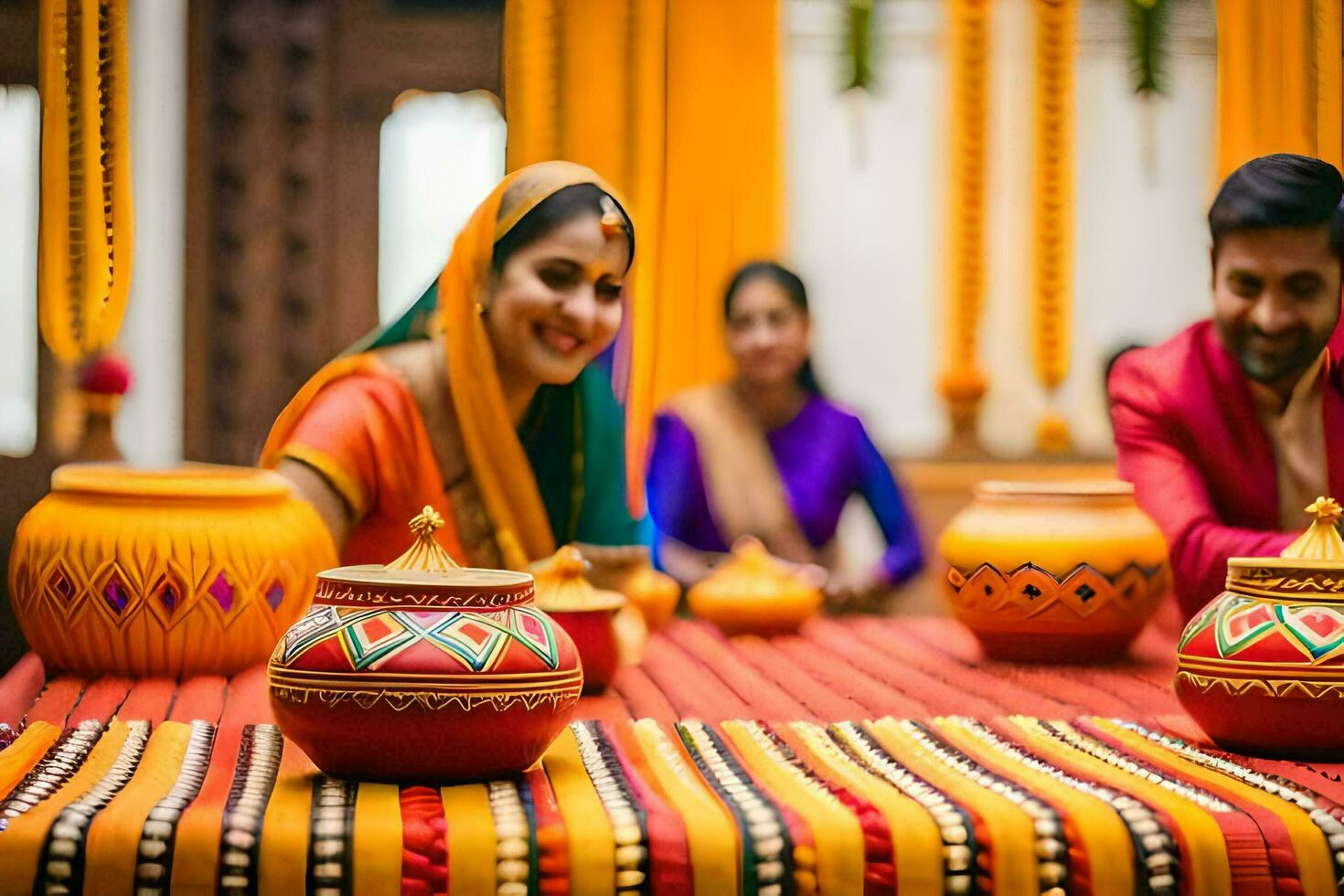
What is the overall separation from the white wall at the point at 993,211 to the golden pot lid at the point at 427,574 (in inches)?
80.1

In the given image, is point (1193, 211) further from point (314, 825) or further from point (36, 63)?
point (314, 825)

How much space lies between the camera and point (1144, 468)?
189 cm

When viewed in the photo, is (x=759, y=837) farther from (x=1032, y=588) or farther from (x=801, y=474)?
(x=801, y=474)

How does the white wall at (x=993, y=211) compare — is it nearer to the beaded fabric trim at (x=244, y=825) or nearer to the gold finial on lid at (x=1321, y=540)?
the gold finial on lid at (x=1321, y=540)

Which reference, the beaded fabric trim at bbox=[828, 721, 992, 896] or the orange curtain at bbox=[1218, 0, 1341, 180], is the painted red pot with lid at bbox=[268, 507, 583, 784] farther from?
the orange curtain at bbox=[1218, 0, 1341, 180]

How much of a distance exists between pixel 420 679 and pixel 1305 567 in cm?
70

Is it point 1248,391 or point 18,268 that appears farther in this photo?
point 18,268

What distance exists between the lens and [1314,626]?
1.19 meters

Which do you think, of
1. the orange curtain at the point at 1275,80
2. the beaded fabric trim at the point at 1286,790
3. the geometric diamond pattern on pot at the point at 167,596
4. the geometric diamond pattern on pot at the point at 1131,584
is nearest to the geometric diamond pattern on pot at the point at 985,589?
the geometric diamond pattern on pot at the point at 1131,584

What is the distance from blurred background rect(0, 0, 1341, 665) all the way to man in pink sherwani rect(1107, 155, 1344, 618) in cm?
107

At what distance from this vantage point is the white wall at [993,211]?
123 inches

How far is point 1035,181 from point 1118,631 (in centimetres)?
155

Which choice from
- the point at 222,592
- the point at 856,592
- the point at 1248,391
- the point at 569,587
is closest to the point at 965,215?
the point at 856,592

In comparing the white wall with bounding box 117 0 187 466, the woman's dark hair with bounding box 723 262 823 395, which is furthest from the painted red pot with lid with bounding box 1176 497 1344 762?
the white wall with bounding box 117 0 187 466
